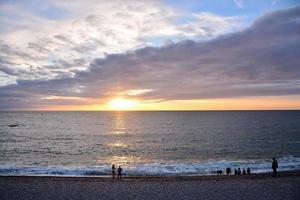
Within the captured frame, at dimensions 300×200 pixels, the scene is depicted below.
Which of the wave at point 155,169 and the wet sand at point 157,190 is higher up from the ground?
the wet sand at point 157,190

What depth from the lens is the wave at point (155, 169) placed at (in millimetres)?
32062

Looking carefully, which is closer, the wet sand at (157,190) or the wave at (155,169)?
the wet sand at (157,190)

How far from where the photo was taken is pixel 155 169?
34.0m

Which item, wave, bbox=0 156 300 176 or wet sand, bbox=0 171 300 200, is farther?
wave, bbox=0 156 300 176

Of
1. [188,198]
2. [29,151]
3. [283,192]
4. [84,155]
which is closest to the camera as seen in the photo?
[188,198]

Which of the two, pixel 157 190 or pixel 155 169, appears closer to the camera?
pixel 157 190

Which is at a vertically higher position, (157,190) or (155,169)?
(157,190)

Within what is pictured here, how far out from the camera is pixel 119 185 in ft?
70.3

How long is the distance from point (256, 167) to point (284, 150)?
16873mm

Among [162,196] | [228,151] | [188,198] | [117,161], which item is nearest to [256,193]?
[188,198]

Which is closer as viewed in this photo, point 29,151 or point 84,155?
point 84,155

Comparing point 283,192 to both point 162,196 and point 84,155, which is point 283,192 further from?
A: point 84,155

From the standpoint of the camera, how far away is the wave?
3206 cm

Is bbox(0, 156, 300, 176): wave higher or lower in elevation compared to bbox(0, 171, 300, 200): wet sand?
lower
